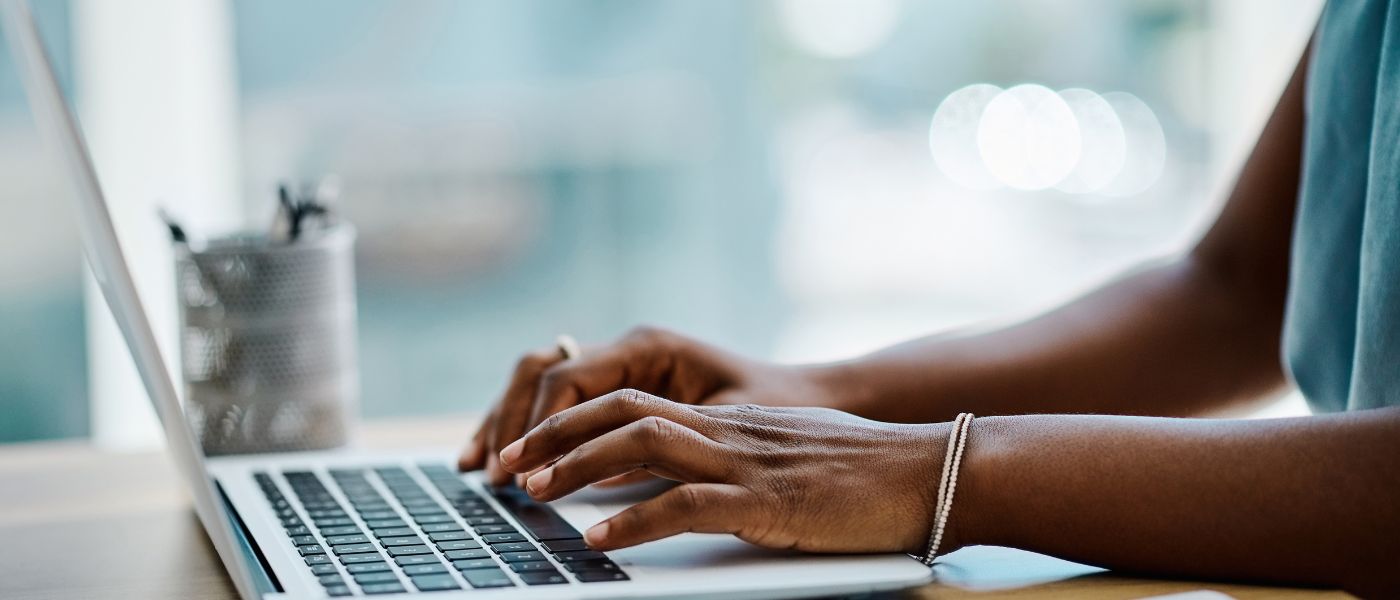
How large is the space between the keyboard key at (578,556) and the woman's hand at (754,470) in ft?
0.04

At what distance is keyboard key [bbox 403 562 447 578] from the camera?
1.89ft

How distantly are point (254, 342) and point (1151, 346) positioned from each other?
0.67 metres

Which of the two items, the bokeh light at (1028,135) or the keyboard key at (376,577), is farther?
the bokeh light at (1028,135)

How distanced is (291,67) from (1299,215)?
221 cm

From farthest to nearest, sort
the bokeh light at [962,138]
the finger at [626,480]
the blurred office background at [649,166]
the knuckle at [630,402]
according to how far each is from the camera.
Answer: the bokeh light at [962,138]
the blurred office background at [649,166]
the finger at [626,480]
the knuckle at [630,402]

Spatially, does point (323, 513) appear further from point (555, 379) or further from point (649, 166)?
point (649, 166)

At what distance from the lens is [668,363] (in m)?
0.86

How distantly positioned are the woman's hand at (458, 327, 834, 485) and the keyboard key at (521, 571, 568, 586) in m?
0.25

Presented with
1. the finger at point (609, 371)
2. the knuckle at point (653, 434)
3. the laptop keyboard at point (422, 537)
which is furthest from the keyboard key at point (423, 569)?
the finger at point (609, 371)

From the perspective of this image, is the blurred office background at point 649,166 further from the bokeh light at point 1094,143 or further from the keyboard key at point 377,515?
the keyboard key at point 377,515

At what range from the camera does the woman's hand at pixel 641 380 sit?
2.71ft

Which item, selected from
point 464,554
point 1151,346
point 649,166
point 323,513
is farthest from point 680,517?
point 649,166

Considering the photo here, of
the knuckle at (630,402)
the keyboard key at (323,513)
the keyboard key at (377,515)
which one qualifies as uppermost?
the knuckle at (630,402)

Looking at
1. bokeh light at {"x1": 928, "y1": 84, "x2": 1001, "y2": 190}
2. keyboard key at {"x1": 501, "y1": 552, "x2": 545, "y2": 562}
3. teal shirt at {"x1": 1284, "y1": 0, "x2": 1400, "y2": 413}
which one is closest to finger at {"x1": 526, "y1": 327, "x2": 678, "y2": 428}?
keyboard key at {"x1": 501, "y1": 552, "x2": 545, "y2": 562}
